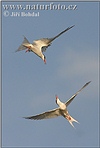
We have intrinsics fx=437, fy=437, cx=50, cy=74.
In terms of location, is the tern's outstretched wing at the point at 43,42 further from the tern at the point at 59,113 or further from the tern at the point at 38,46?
the tern at the point at 59,113

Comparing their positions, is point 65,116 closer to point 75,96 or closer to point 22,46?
point 75,96

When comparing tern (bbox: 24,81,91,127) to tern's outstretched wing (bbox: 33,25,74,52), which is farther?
tern's outstretched wing (bbox: 33,25,74,52)

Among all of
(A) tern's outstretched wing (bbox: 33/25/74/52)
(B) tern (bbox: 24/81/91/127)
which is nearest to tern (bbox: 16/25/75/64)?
(A) tern's outstretched wing (bbox: 33/25/74/52)

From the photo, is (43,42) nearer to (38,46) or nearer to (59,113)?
(38,46)

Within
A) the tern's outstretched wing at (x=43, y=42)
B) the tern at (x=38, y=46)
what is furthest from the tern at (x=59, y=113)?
the tern's outstretched wing at (x=43, y=42)

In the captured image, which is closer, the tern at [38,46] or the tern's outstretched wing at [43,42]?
the tern at [38,46]

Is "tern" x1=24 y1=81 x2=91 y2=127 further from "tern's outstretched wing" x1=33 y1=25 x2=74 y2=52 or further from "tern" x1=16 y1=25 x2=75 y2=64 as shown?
"tern's outstretched wing" x1=33 y1=25 x2=74 y2=52

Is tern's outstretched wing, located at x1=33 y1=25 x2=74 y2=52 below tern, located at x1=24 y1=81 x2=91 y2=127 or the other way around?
the other way around

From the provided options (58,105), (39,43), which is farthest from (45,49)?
(58,105)

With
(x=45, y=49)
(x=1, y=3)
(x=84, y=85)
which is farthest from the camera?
(x=45, y=49)

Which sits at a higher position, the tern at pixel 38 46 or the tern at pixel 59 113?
the tern at pixel 38 46

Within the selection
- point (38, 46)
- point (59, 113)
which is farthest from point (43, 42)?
point (59, 113)
